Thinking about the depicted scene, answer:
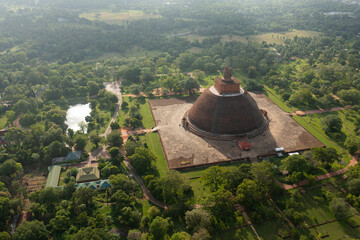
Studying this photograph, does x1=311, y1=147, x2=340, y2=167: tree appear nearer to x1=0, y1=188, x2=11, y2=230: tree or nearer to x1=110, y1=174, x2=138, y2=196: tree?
x1=110, y1=174, x2=138, y2=196: tree

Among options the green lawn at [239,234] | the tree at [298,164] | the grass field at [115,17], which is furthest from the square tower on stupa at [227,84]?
the grass field at [115,17]

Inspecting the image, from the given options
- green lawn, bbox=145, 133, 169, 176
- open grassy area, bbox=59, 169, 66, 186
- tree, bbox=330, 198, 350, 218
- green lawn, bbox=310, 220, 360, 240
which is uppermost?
tree, bbox=330, 198, 350, 218

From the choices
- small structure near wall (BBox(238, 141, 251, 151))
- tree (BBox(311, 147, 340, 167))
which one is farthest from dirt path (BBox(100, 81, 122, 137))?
tree (BBox(311, 147, 340, 167))

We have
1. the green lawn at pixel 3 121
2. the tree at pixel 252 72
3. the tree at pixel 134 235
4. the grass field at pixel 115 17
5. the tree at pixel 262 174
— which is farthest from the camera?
the grass field at pixel 115 17

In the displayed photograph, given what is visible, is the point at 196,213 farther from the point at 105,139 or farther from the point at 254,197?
the point at 105,139

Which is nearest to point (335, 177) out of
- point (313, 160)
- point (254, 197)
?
point (313, 160)

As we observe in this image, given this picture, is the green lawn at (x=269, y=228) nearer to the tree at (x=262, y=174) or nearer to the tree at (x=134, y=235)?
the tree at (x=262, y=174)
